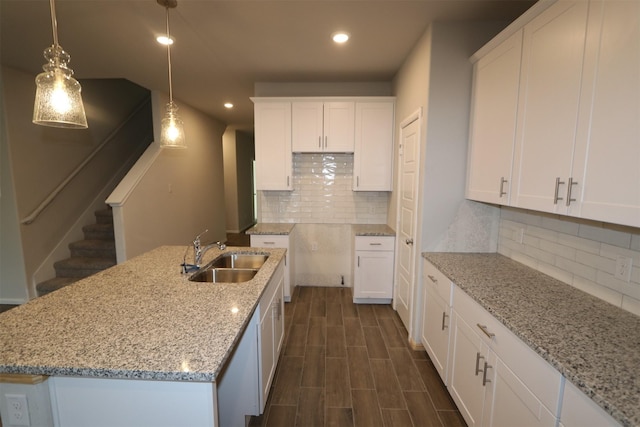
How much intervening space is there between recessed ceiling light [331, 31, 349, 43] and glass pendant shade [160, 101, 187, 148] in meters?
1.47

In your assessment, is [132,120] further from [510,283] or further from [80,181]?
[510,283]

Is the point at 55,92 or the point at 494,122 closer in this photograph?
the point at 55,92

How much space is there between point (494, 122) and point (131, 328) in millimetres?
2357

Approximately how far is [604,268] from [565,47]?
3.66 ft

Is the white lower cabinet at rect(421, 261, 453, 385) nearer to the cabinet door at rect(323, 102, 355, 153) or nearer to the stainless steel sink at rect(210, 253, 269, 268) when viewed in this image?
the stainless steel sink at rect(210, 253, 269, 268)

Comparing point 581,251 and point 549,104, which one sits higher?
point 549,104

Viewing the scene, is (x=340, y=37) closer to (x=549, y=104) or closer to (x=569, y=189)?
(x=549, y=104)

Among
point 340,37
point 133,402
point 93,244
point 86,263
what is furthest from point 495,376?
point 93,244

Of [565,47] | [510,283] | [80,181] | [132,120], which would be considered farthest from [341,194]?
[132,120]

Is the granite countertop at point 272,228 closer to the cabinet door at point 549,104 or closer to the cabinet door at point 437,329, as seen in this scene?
the cabinet door at point 437,329

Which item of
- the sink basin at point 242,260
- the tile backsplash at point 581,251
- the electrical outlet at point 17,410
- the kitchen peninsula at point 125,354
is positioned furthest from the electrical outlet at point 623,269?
the electrical outlet at point 17,410

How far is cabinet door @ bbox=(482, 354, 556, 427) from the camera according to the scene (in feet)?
3.59

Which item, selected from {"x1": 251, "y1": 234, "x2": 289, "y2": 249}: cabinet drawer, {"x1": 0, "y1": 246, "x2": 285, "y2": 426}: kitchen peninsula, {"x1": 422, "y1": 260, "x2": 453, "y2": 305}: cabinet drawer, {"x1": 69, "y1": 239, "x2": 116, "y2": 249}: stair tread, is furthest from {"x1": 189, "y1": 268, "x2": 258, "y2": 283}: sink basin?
{"x1": 69, "y1": 239, "x2": 116, "y2": 249}: stair tread

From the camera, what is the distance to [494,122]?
76.5 inches
